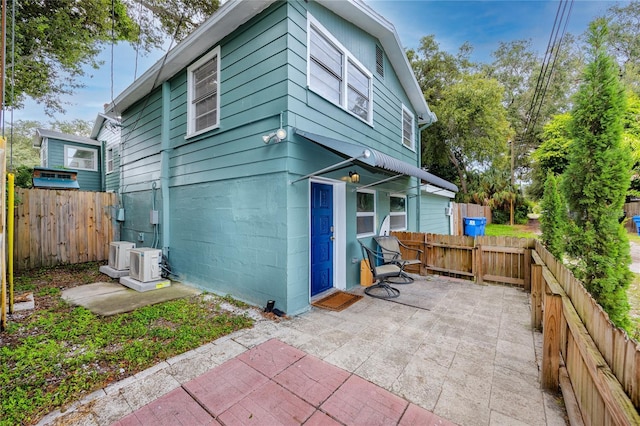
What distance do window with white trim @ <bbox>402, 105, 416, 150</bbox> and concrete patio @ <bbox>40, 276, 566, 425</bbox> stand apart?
5.93 meters

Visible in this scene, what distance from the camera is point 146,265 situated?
16.7ft

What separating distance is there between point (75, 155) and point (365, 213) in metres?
13.4

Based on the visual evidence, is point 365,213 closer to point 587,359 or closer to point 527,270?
point 527,270

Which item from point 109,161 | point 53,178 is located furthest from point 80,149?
point 53,178

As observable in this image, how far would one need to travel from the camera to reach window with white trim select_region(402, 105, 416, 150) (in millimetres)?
8157

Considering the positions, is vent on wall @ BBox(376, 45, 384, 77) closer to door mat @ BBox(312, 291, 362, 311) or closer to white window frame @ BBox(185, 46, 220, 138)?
white window frame @ BBox(185, 46, 220, 138)

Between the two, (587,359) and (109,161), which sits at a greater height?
(109,161)

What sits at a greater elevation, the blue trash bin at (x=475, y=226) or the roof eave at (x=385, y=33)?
the roof eave at (x=385, y=33)

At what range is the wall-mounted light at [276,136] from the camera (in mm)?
3568

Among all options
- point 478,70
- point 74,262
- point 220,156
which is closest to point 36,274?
point 74,262

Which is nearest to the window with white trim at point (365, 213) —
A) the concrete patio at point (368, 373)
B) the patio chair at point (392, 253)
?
the patio chair at point (392, 253)

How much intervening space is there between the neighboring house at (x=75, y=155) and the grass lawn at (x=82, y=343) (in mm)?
9034

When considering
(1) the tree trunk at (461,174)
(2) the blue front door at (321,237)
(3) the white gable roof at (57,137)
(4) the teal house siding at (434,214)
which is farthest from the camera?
(1) the tree trunk at (461,174)

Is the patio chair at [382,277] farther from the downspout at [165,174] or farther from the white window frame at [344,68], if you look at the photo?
the downspout at [165,174]
